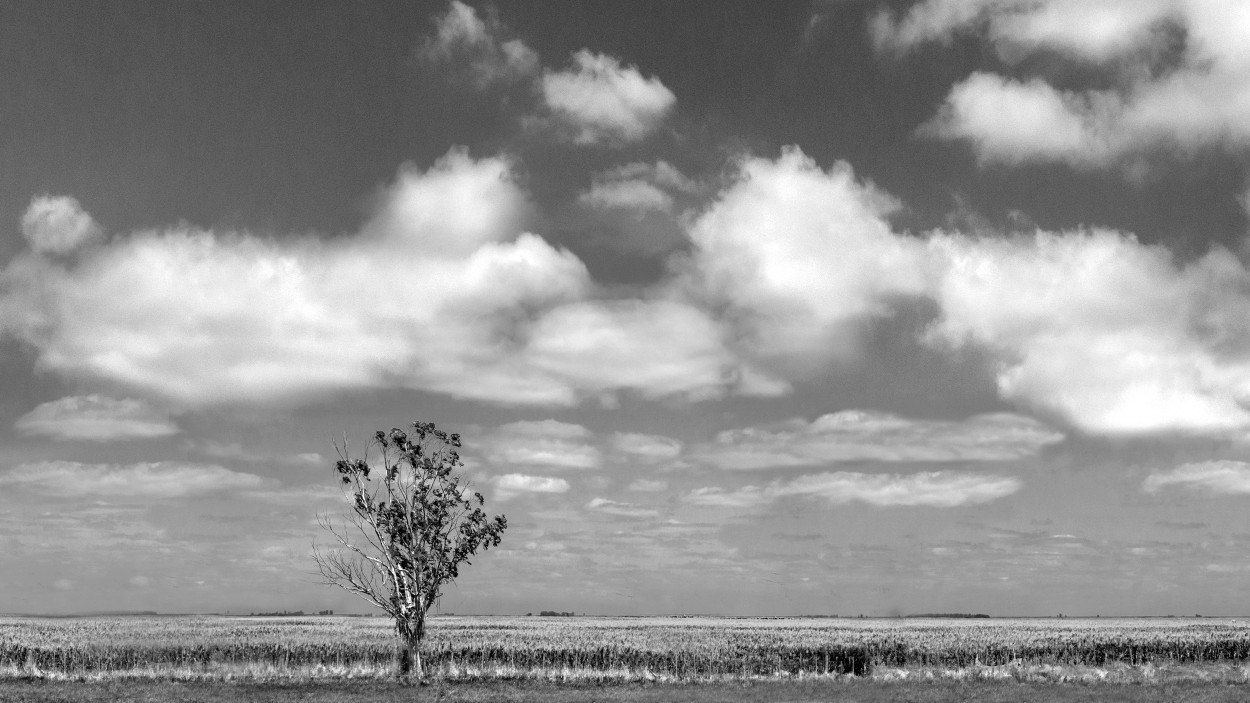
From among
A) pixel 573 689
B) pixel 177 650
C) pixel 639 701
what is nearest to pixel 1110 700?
pixel 639 701

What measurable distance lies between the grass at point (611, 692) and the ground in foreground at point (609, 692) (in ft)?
0.12

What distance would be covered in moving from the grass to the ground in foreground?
37 mm

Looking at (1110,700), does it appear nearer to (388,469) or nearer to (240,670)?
(388,469)

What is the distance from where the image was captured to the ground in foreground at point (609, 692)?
3616 cm

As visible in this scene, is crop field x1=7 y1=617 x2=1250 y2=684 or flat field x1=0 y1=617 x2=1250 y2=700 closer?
flat field x1=0 y1=617 x2=1250 y2=700

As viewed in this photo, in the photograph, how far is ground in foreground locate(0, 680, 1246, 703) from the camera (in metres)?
36.2

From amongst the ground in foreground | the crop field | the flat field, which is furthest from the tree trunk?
the ground in foreground

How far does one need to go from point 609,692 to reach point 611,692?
0.08 m

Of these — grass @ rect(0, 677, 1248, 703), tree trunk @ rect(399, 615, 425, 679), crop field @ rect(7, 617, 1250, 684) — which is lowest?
crop field @ rect(7, 617, 1250, 684)

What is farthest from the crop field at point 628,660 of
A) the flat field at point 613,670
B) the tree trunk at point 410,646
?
the tree trunk at point 410,646

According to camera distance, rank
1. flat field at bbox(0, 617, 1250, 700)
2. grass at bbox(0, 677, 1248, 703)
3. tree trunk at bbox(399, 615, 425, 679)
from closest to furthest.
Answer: grass at bbox(0, 677, 1248, 703)
flat field at bbox(0, 617, 1250, 700)
tree trunk at bbox(399, 615, 425, 679)

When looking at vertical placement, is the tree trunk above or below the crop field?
above

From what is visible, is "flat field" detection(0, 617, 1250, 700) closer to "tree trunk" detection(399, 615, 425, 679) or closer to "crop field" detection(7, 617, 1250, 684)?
"crop field" detection(7, 617, 1250, 684)

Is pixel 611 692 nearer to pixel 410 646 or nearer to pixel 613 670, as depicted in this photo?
pixel 613 670
